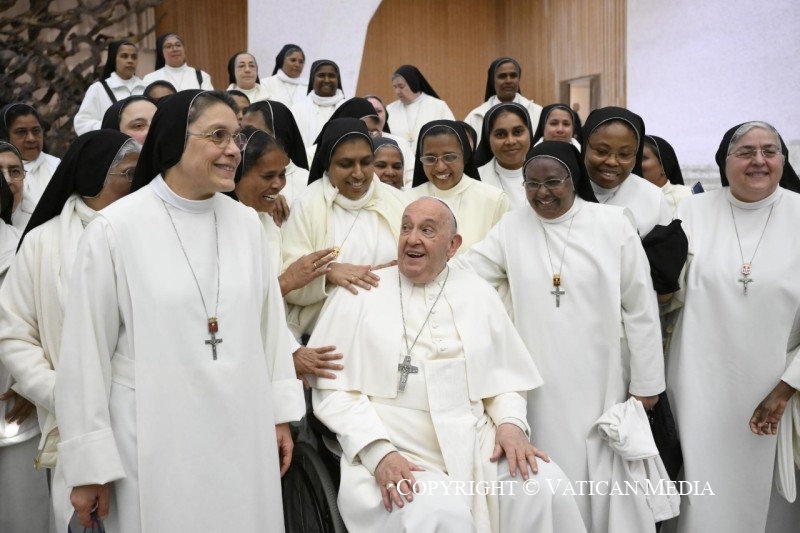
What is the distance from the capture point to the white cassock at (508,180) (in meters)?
4.77

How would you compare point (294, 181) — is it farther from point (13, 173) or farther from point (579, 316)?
point (579, 316)

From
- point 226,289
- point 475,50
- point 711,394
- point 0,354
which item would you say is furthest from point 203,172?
point 475,50

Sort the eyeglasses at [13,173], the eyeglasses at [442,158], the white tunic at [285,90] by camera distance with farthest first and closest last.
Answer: the white tunic at [285,90], the eyeglasses at [442,158], the eyeglasses at [13,173]

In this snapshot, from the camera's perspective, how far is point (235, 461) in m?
2.54

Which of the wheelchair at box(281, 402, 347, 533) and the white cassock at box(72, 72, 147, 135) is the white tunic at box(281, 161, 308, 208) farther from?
the white cassock at box(72, 72, 147, 135)

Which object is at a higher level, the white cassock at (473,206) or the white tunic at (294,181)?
the white tunic at (294,181)

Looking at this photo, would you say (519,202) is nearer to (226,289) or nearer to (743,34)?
(226,289)

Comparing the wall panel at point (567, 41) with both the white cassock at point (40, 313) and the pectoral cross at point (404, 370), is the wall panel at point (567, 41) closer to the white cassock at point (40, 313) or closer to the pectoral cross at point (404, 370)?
the pectoral cross at point (404, 370)

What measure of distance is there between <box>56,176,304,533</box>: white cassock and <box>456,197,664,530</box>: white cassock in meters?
1.41

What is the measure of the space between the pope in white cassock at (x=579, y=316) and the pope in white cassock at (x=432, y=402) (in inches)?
8.2

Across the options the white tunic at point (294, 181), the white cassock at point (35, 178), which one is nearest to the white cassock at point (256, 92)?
the white cassock at point (35, 178)

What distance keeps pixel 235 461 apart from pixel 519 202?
2.78 meters

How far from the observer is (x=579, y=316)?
11.4 feet

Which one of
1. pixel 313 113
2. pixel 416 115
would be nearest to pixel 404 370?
pixel 313 113
